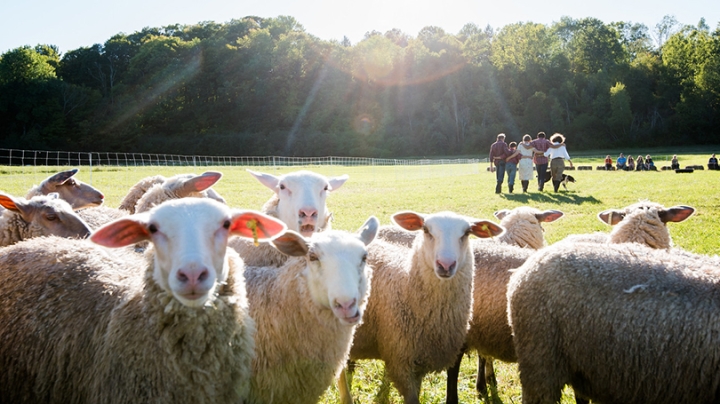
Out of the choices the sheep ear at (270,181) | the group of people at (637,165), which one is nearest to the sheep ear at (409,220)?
the sheep ear at (270,181)

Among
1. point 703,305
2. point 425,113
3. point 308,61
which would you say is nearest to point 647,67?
point 425,113

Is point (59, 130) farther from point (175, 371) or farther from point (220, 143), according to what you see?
point (175, 371)

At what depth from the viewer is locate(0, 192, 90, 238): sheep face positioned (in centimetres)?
424

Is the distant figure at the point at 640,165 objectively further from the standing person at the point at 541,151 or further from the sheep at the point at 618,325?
the sheep at the point at 618,325

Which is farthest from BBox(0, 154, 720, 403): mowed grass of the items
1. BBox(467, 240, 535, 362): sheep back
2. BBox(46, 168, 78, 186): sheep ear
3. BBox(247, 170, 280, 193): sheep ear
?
BBox(46, 168, 78, 186): sheep ear

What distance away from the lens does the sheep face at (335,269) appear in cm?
295

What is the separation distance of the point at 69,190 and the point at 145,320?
4.21 m

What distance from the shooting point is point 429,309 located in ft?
13.2

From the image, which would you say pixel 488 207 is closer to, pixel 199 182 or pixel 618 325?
pixel 199 182

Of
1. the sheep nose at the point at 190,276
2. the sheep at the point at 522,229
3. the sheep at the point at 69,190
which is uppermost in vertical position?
the sheep at the point at 69,190

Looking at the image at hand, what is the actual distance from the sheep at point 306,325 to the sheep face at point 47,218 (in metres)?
1.93

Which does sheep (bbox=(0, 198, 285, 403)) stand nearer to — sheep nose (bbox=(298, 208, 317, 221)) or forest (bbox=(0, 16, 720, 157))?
sheep nose (bbox=(298, 208, 317, 221))

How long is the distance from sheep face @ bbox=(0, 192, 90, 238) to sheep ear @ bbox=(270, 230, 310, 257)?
1965mm

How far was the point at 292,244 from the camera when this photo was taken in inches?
129
